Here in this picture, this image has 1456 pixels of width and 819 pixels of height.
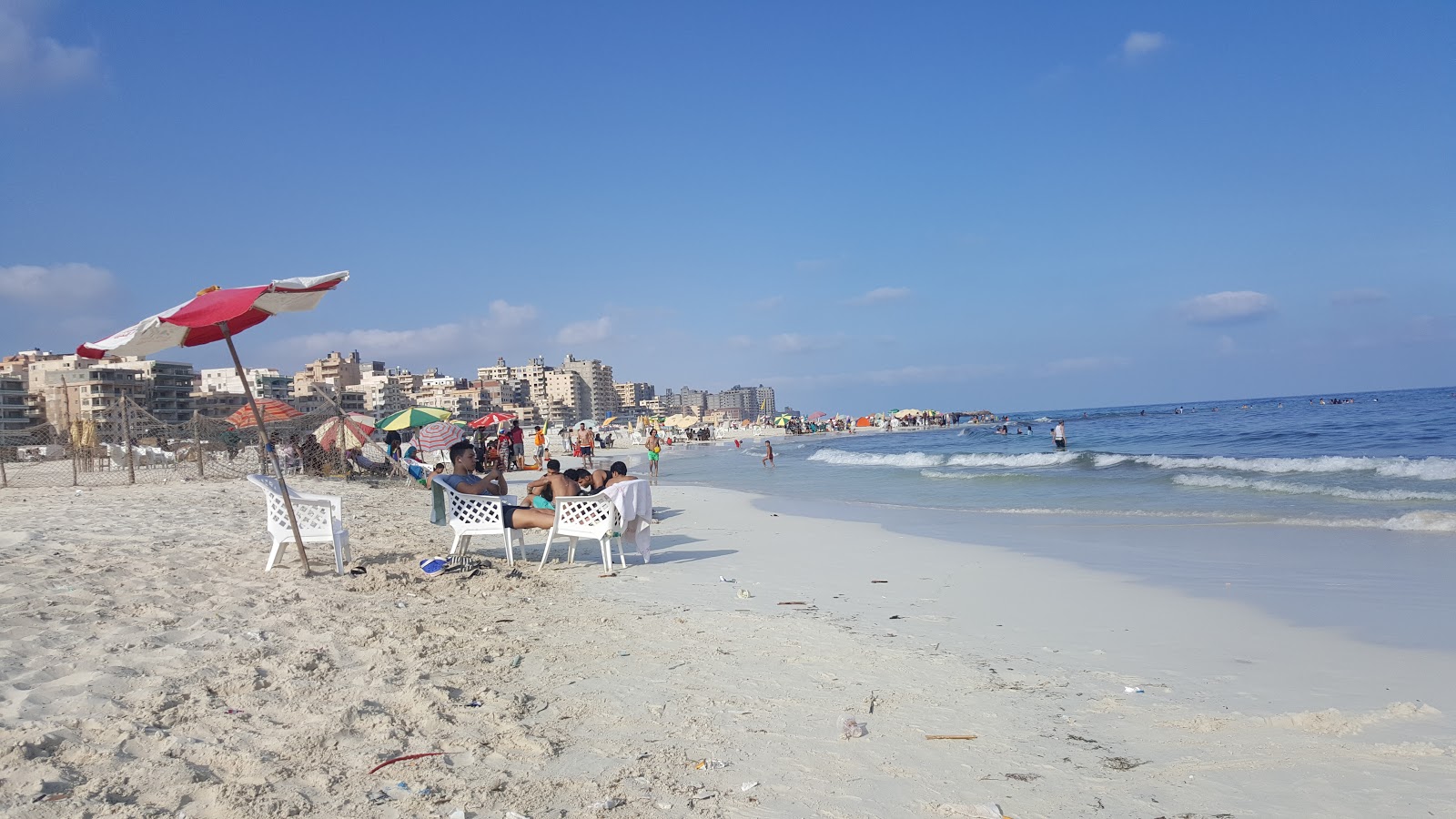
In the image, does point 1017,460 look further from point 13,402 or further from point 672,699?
point 13,402

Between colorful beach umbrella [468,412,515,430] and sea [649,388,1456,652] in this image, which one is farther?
colorful beach umbrella [468,412,515,430]

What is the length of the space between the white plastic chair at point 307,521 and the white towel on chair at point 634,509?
2199 mm

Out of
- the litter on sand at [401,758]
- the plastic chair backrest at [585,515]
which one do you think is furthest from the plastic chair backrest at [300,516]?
the litter on sand at [401,758]

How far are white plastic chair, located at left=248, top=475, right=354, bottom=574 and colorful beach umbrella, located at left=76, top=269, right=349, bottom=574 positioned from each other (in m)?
0.14

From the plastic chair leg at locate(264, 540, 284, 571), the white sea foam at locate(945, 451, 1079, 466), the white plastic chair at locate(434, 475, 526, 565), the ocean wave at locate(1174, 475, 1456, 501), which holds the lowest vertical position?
the white sea foam at locate(945, 451, 1079, 466)

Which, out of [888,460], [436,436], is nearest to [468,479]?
[436,436]

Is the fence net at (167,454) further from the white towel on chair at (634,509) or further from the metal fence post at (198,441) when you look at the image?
the white towel on chair at (634,509)

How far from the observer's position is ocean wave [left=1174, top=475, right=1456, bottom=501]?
42.3 feet

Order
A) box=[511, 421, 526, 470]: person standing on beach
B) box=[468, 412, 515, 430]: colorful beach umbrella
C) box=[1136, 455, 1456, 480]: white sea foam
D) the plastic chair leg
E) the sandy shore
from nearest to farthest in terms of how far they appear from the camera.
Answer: the sandy shore, the plastic chair leg, box=[1136, 455, 1456, 480]: white sea foam, box=[511, 421, 526, 470]: person standing on beach, box=[468, 412, 515, 430]: colorful beach umbrella

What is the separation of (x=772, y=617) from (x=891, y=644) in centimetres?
97

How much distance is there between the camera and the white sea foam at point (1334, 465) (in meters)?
16.0

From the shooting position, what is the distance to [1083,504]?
1435cm

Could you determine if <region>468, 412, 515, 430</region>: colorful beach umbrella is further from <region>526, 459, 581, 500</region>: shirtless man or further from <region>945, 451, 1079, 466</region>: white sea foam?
<region>526, 459, 581, 500</region>: shirtless man

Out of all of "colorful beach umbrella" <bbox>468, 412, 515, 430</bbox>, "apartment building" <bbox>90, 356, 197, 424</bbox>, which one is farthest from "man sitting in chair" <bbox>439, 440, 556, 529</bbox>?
"apartment building" <bbox>90, 356, 197, 424</bbox>
